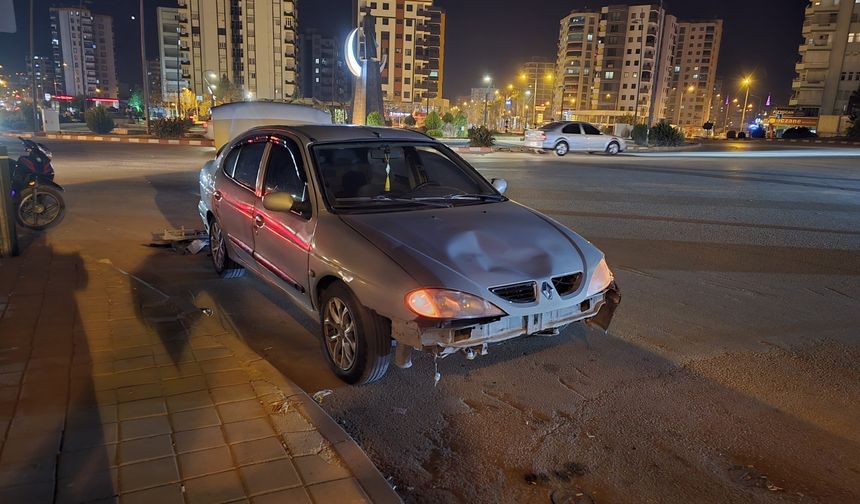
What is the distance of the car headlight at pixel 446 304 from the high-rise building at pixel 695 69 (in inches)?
6884

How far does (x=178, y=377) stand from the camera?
4090mm

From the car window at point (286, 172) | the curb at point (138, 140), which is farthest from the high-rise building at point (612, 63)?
the car window at point (286, 172)

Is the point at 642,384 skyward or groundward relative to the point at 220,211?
groundward

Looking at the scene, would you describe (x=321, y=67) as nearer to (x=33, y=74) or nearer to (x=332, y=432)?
(x=33, y=74)

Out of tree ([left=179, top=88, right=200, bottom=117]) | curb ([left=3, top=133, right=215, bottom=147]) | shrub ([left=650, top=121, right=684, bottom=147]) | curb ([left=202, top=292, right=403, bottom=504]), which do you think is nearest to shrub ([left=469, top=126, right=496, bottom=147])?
shrub ([left=650, top=121, right=684, bottom=147])

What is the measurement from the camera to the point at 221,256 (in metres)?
6.61

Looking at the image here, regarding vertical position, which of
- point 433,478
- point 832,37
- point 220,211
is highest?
point 832,37

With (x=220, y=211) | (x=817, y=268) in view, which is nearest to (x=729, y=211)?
(x=817, y=268)

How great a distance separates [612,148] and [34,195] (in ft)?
82.7

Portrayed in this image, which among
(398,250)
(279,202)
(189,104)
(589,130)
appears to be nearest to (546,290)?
(398,250)

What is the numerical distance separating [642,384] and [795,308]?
2681 mm

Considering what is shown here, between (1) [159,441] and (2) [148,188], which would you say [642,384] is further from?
(2) [148,188]

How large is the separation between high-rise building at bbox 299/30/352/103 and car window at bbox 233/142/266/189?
5749 inches

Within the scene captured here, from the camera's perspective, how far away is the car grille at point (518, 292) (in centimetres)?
375
